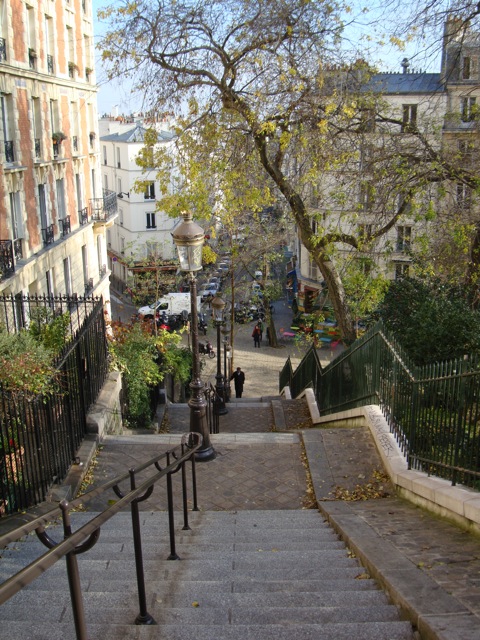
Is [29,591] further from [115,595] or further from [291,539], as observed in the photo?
[291,539]

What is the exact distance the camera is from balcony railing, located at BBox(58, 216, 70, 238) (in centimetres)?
2267

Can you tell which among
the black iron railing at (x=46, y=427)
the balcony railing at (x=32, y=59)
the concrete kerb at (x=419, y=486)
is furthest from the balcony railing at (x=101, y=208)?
the concrete kerb at (x=419, y=486)

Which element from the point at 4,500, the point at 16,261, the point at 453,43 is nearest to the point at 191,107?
the point at 453,43

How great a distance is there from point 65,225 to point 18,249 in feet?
17.1

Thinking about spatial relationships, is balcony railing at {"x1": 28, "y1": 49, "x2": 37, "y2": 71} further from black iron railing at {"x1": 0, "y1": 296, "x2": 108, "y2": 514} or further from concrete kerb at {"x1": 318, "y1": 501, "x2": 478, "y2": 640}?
concrete kerb at {"x1": 318, "y1": 501, "x2": 478, "y2": 640}

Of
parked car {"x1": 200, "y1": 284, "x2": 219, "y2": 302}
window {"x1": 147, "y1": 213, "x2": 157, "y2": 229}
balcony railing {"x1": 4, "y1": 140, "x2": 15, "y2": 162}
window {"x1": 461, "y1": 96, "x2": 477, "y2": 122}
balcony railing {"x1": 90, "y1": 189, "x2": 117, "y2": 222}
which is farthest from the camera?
window {"x1": 147, "y1": 213, "x2": 157, "y2": 229}

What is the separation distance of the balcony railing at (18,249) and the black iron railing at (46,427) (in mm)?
10103

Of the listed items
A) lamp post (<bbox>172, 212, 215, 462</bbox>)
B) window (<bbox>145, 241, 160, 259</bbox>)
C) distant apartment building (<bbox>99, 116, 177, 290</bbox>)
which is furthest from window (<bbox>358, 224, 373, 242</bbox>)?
distant apartment building (<bbox>99, 116, 177, 290</bbox>)

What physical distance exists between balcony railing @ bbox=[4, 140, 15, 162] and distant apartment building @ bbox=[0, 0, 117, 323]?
0.03 m

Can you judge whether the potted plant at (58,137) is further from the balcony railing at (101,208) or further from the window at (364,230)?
the window at (364,230)

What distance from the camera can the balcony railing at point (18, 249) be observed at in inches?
694

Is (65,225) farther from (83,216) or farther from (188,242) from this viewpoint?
(188,242)

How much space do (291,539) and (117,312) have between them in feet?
109

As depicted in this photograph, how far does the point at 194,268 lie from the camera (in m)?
7.89
